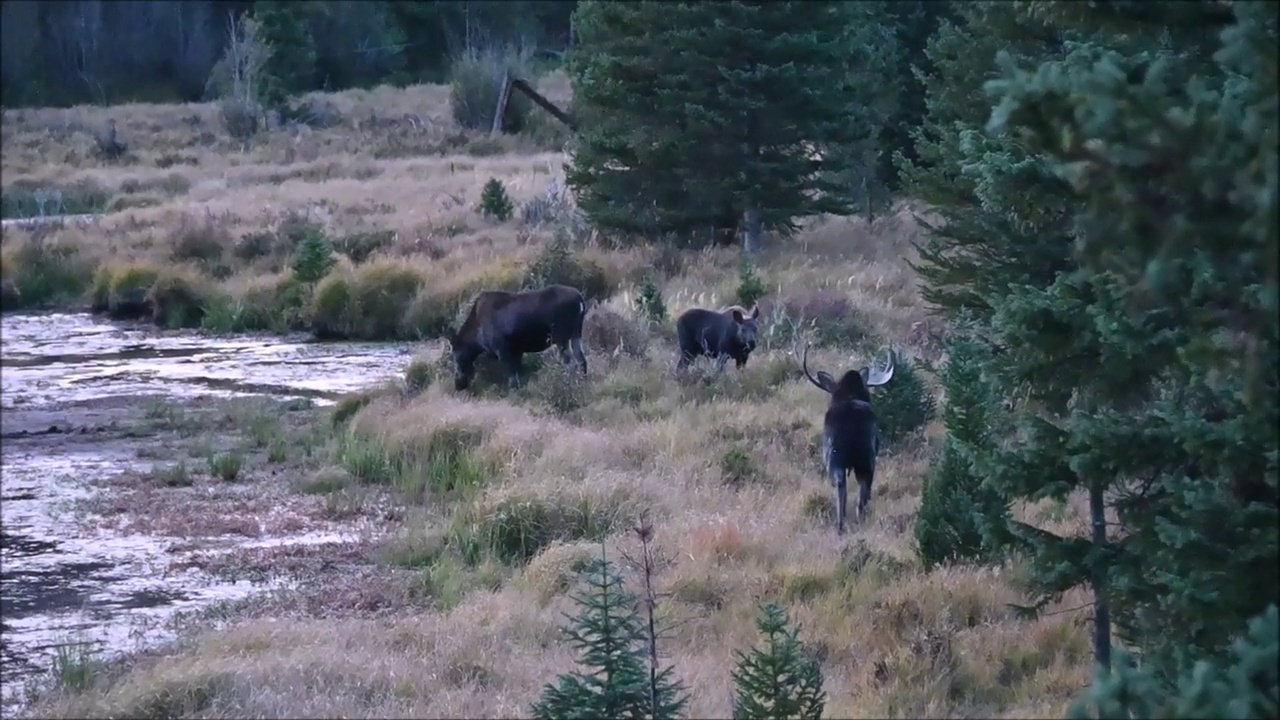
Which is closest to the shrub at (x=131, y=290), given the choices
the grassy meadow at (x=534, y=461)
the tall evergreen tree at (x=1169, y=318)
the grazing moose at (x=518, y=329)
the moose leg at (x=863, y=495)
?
the grassy meadow at (x=534, y=461)

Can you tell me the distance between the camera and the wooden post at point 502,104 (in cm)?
4162

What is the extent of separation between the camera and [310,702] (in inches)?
294

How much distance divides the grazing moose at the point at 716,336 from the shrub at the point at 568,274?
4744mm

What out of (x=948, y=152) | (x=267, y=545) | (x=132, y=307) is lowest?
(x=267, y=545)

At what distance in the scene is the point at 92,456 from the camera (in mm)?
15055

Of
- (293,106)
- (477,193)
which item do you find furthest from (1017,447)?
(293,106)

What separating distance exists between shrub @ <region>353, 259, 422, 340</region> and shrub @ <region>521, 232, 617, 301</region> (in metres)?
2.05

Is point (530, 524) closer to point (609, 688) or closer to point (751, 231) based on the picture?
point (609, 688)

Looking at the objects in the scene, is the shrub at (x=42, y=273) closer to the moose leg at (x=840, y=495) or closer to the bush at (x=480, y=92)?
the moose leg at (x=840, y=495)

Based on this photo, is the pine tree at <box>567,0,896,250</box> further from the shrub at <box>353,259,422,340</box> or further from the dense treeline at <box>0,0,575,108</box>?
the dense treeline at <box>0,0,575,108</box>

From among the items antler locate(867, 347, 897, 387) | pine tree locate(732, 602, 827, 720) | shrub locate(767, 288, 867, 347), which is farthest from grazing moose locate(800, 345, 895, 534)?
shrub locate(767, 288, 867, 347)

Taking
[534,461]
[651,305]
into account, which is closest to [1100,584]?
[534,461]

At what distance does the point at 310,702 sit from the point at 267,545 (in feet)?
16.8

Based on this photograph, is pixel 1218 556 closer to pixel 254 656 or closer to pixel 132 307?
pixel 254 656
